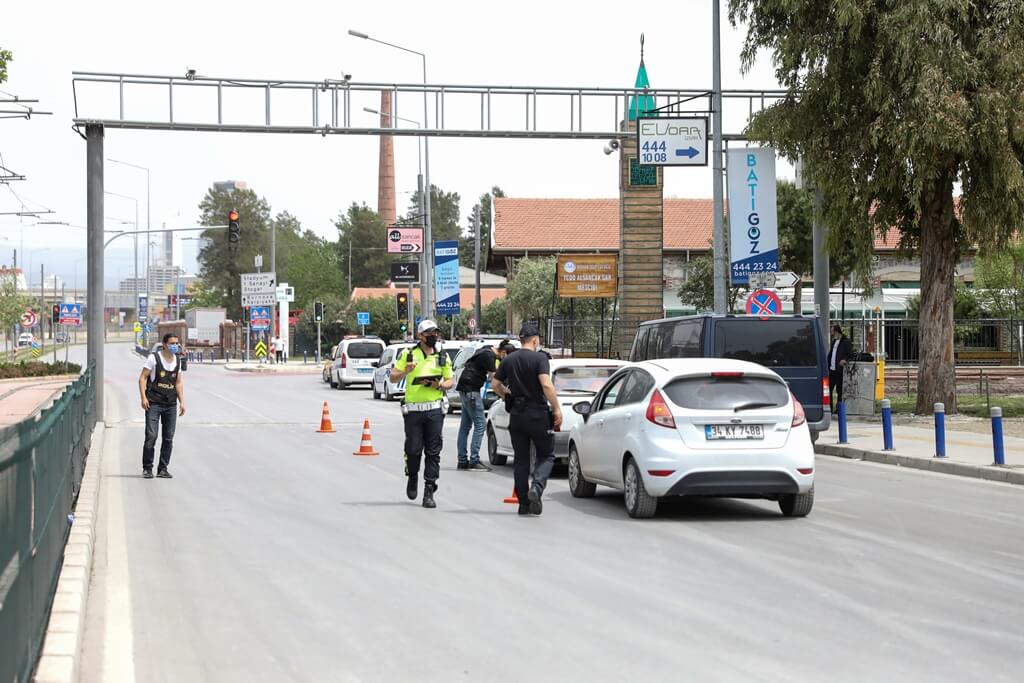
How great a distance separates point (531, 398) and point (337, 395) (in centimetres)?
3268

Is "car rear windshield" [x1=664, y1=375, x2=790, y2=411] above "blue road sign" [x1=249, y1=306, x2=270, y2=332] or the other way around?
the other way around

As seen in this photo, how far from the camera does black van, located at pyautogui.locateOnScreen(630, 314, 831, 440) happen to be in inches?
826

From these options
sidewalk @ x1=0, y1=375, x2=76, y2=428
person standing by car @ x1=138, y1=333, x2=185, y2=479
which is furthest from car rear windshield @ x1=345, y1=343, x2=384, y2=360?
person standing by car @ x1=138, y1=333, x2=185, y2=479

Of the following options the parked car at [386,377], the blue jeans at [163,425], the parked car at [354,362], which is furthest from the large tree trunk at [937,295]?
the parked car at [354,362]

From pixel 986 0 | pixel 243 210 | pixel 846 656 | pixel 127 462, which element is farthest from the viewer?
pixel 243 210

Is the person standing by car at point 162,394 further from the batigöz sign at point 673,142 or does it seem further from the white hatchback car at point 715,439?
the batigöz sign at point 673,142

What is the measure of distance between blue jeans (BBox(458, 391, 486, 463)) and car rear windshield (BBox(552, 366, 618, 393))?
1450 millimetres

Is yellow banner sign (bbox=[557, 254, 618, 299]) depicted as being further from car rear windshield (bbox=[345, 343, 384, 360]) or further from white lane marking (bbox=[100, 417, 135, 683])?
white lane marking (bbox=[100, 417, 135, 683])

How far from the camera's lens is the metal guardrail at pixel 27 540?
511cm

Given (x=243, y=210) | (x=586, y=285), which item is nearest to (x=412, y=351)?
(x=586, y=285)

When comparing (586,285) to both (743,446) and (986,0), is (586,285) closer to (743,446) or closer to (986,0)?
(986,0)

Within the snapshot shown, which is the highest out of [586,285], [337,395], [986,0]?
[986,0]

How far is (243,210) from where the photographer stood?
509 feet

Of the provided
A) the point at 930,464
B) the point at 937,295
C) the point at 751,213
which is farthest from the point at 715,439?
the point at 751,213
